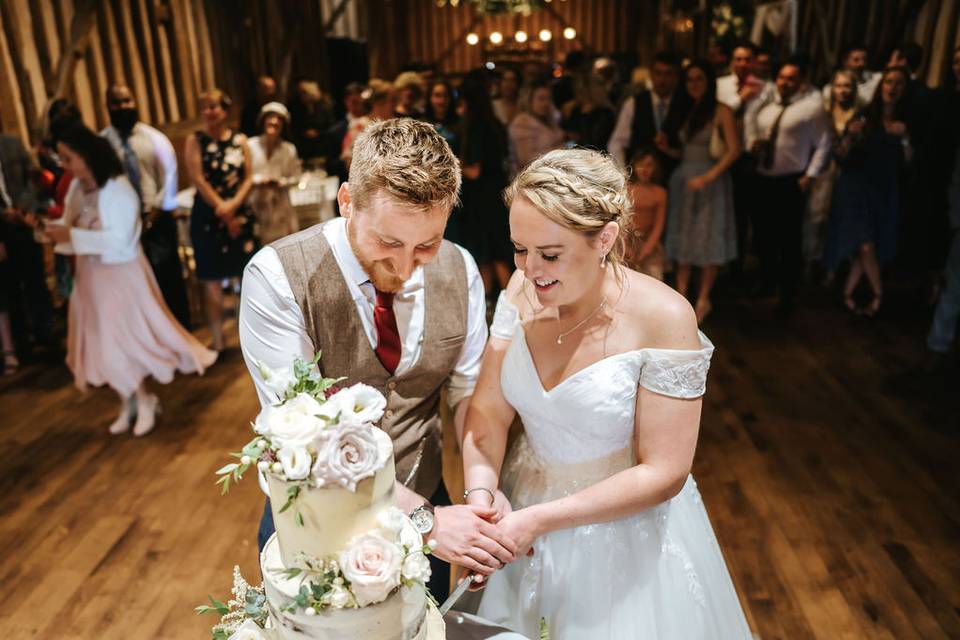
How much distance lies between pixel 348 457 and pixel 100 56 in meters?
7.14

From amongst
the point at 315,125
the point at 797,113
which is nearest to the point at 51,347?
the point at 315,125

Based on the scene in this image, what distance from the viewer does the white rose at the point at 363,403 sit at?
0.96m

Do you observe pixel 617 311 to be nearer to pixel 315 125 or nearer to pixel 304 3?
pixel 315 125

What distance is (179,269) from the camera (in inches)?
193

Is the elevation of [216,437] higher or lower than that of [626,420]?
lower

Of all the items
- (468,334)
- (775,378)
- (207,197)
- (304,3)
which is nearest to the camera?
(468,334)

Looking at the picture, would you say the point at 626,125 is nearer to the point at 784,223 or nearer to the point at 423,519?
the point at 784,223

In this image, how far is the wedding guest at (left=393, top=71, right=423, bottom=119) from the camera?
5.28m

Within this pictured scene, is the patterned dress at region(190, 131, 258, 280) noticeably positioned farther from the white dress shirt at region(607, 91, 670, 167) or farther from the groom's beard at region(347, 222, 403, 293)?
the groom's beard at region(347, 222, 403, 293)

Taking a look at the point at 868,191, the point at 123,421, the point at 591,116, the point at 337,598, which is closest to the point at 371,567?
the point at 337,598

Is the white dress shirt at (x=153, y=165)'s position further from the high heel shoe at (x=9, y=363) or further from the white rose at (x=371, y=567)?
the white rose at (x=371, y=567)

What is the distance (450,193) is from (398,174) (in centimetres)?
12

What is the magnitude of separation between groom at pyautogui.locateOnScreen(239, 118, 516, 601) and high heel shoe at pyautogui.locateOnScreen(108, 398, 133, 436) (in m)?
2.34

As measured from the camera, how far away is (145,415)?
12.3 ft
